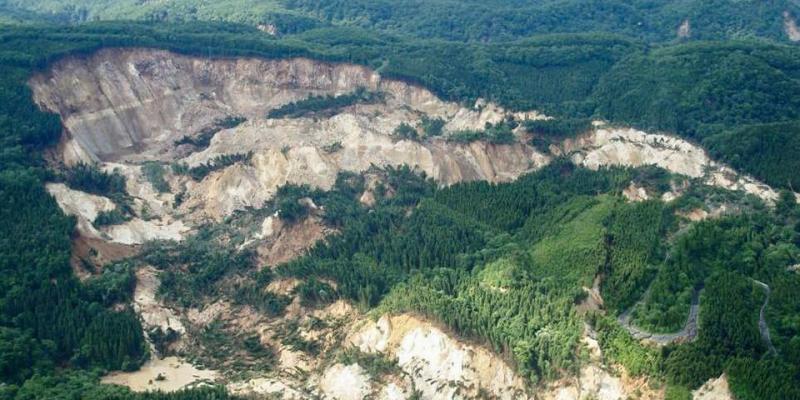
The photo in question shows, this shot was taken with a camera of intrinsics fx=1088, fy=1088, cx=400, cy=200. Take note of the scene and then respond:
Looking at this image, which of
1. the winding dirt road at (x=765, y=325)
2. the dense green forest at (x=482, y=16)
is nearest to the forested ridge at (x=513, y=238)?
the winding dirt road at (x=765, y=325)

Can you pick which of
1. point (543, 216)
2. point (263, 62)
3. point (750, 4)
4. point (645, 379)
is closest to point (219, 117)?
point (263, 62)

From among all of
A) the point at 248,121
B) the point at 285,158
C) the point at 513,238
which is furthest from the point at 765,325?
the point at 248,121

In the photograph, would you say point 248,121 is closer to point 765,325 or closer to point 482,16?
point 765,325

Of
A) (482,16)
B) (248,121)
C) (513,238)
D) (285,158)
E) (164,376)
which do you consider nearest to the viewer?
(164,376)

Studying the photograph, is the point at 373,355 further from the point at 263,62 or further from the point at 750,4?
the point at 750,4

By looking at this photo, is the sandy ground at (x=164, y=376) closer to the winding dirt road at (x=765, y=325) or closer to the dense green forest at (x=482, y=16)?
the winding dirt road at (x=765, y=325)

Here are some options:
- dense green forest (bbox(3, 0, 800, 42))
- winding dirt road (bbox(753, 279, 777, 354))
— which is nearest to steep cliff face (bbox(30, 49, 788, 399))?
winding dirt road (bbox(753, 279, 777, 354))

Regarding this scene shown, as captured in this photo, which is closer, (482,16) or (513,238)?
(513,238)

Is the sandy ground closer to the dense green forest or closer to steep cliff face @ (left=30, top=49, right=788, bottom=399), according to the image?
steep cliff face @ (left=30, top=49, right=788, bottom=399)
